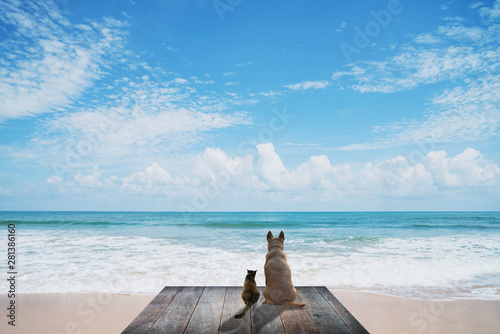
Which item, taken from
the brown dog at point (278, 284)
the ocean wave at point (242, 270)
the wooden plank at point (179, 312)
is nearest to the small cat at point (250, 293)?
the brown dog at point (278, 284)

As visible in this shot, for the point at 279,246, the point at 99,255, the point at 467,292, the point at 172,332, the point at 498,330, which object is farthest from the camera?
the point at 99,255

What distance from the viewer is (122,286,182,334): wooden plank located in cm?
250

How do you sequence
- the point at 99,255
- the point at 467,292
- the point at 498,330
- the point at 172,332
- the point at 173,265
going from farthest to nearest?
the point at 99,255
the point at 173,265
the point at 467,292
the point at 498,330
the point at 172,332

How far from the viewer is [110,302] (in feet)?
16.5

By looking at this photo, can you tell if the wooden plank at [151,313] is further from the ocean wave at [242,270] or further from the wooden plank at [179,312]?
the ocean wave at [242,270]

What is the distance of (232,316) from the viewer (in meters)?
2.80

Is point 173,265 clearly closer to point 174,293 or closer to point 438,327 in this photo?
point 174,293

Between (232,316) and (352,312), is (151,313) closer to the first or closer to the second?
(232,316)

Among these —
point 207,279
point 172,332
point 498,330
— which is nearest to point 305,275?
point 207,279

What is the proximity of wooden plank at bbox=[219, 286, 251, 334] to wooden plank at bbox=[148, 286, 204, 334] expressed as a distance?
312mm

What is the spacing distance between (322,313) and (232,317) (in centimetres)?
82

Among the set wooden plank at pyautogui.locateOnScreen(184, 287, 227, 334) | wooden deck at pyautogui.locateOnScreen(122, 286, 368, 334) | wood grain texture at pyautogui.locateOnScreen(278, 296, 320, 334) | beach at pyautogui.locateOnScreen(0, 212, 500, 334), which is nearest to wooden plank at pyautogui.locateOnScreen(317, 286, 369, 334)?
wooden deck at pyautogui.locateOnScreen(122, 286, 368, 334)

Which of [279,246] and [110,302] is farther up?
[279,246]

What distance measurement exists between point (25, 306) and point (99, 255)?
16.4 ft
